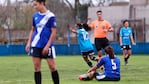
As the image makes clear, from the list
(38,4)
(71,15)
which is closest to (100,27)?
(38,4)

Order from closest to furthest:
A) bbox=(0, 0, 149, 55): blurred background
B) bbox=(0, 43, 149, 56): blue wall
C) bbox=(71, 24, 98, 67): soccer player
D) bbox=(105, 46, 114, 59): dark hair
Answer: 1. bbox=(105, 46, 114, 59): dark hair
2. bbox=(71, 24, 98, 67): soccer player
3. bbox=(0, 43, 149, 56): blue wall
4. bbox=(0, 0, 149, 55): blurred background

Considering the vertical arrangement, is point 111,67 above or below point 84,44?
above

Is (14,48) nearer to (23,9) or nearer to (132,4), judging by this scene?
(132,4)

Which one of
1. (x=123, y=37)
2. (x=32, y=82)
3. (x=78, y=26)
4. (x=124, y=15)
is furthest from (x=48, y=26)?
(x=124, y=15)

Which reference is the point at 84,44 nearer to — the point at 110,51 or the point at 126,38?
the point at 126,38

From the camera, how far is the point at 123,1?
68.4 m

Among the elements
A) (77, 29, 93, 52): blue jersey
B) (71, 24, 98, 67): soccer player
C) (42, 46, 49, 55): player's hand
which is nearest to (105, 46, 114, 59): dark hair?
(42, 46, 49, 55): player's hand

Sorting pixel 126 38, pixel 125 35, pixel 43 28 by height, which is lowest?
pixel 126 38

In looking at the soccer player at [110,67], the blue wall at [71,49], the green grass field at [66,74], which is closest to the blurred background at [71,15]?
the blue wall at [71,49]

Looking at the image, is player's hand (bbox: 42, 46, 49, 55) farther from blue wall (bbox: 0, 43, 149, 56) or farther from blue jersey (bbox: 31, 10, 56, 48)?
blue wall (bbox: 0, 43, 149, 56)

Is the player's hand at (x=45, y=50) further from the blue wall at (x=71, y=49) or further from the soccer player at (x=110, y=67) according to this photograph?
the blue wall at (x=71, y=49)

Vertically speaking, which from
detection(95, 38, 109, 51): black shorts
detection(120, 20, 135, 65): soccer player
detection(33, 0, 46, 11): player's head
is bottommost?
→ detection(120, 20, 135, 65): soccer player

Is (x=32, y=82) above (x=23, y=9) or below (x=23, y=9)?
above

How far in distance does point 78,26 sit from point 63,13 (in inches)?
2168
